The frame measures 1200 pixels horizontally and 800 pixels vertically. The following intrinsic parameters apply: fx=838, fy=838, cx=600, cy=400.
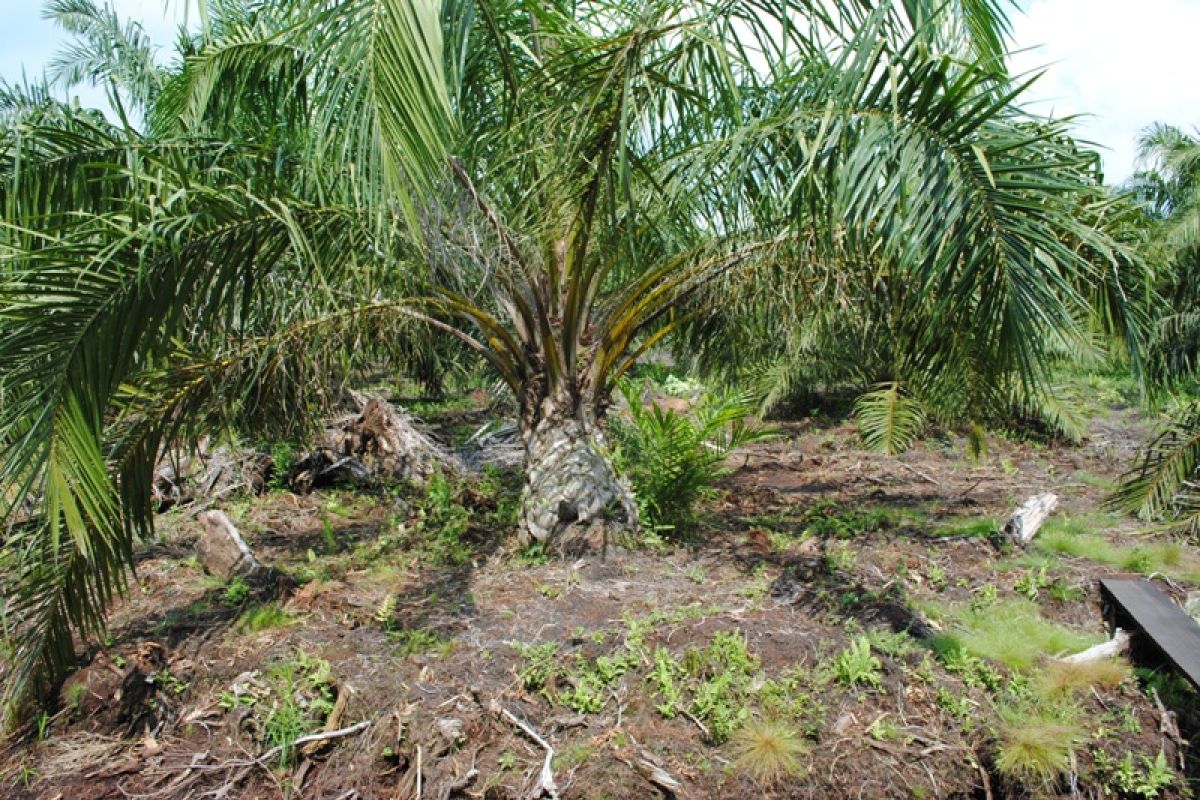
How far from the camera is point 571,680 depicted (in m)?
3.57

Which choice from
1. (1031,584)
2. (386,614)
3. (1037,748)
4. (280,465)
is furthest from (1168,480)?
(280,465)

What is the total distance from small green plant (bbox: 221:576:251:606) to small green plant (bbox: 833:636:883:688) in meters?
2.96

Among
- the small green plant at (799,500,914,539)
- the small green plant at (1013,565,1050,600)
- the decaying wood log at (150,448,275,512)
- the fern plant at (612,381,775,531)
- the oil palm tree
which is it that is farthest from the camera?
the decaying wood log at (150,448,275,512)

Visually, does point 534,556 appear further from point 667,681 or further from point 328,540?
point 667,681

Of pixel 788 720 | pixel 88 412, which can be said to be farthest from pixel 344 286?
A: pixel 788 720

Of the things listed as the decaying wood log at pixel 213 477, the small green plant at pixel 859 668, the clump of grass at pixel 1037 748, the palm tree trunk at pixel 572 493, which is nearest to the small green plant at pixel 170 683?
the palm tree trunk at pixel 572 493

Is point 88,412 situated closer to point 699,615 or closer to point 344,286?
point 344,286

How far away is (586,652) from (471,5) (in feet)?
8.84

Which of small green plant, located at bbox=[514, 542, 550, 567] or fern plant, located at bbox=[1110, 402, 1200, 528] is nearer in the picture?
fern plant, located at bbox=[1110, 402, 1200, 528]

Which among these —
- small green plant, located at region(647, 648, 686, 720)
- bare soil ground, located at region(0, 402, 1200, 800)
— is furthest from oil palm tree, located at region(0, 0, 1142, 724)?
small green plant, located at region(647, 648, 686, 720)

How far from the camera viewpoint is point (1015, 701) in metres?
3.50

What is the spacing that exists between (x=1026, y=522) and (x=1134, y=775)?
7.37 ft

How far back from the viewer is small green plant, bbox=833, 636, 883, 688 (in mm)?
3578

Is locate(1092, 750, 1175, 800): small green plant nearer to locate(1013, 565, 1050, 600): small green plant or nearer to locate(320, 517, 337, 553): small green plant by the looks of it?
locate(1013, 565, 1050, 600): small green plant
